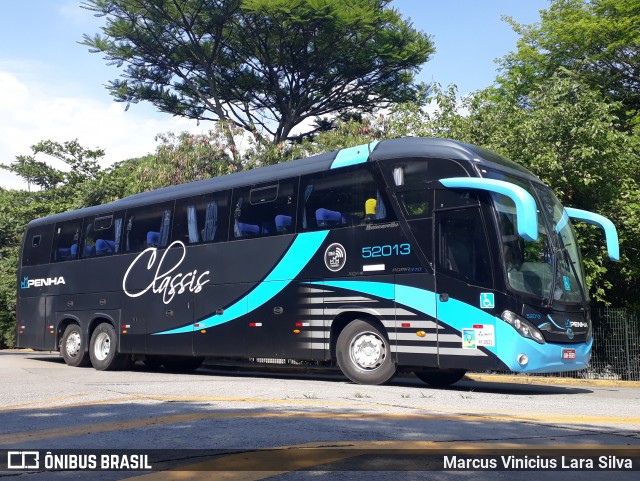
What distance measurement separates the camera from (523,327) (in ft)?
36.6

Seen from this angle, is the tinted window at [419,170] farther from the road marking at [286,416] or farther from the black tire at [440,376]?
the road marking at [286,416]

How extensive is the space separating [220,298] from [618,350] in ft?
33.6

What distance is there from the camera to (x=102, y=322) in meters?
18.2

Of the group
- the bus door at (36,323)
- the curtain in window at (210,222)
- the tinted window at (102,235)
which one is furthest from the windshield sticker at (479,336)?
the bus door at (36,323)

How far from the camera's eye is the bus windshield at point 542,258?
1134 cm

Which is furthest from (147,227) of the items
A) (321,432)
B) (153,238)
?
(321,432)

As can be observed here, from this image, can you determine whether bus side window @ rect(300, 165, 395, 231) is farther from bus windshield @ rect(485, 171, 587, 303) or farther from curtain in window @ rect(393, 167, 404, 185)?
bus windshield @ rect(485, 171, 587, 303)

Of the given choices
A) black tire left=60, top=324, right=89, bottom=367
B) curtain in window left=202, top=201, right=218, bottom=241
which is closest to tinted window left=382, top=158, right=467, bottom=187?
curtain in window left=202, top=201, right=218, bottom=241

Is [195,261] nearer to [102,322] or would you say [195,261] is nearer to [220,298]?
[220,298]

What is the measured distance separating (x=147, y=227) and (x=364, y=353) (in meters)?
6.60

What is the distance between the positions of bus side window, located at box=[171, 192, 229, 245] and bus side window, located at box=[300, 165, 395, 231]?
2215 mm

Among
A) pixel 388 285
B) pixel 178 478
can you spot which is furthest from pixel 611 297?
pixel 178 478

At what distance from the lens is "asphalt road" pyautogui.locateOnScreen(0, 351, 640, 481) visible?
550 cm

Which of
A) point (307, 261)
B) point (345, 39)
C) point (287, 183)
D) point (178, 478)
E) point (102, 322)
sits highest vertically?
point (345, 39)
